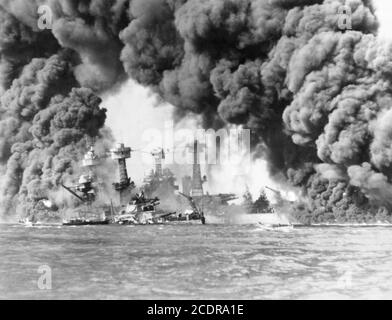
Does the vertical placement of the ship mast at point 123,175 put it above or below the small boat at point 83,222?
above

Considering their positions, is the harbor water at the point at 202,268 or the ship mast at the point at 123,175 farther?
the ship mast at the point at 123,175

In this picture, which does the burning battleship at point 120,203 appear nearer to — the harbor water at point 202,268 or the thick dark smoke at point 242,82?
the thick dark smoke at point 242,82

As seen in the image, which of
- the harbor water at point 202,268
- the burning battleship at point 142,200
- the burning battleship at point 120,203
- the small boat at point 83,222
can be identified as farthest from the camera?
the burning battleship at point 120,203

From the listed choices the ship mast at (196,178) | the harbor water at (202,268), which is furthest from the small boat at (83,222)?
the harbor water at (202,268)

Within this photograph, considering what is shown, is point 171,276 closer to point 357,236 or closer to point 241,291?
point 241,291

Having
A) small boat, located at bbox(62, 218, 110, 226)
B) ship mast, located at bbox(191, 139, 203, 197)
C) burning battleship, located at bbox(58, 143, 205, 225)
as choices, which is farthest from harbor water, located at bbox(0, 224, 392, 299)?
burning battleship, located at bbox(58, 143, 205, 225)

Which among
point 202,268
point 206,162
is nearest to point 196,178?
point 206,162
